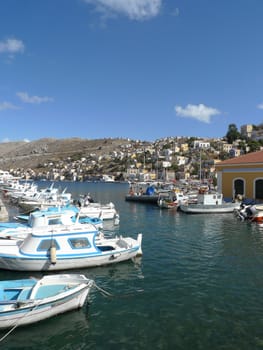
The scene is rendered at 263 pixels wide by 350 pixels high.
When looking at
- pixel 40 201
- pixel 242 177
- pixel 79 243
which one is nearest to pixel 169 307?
pixel 79 243

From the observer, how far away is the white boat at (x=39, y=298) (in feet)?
29.2

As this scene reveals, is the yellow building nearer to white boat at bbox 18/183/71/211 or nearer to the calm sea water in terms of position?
the calm sea water

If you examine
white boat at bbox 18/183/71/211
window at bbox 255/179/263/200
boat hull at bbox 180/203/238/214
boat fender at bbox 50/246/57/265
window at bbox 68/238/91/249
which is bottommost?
boat fender at bbox 50/246/57/265

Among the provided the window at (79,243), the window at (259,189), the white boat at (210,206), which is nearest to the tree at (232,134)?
the window at (259,189)

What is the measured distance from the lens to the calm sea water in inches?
337

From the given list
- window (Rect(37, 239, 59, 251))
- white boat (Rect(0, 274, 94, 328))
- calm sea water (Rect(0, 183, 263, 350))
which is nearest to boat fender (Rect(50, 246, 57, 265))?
window (Rect(37, 239, 59, 251))

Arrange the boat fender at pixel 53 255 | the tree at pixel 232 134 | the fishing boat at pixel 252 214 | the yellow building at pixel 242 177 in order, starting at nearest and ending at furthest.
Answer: the boat fender at pixel 53 255 < the fishing boat at pixel 252 214 < the yellow building at pixel 242 177 < the tree at pixel 232 134

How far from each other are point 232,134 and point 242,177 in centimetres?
15788

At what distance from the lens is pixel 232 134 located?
18612 centimetres

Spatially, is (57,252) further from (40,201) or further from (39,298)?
(40,201)

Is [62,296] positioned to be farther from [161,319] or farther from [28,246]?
[28,246]

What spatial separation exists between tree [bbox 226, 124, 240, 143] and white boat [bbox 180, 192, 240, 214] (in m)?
160

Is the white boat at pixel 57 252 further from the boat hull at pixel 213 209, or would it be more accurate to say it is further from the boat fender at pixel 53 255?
the boat hull at pixel 213 209

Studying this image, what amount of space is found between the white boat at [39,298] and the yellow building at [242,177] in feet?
98.1
